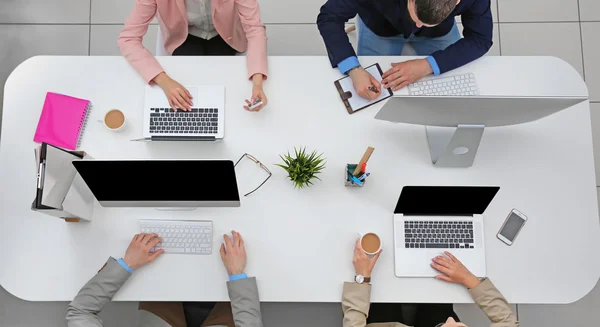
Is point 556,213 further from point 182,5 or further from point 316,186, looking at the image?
point 182,5

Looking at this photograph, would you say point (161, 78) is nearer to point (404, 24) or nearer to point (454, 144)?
point (404, 24)

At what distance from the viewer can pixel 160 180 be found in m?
1.42

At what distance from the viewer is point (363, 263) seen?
1581mm

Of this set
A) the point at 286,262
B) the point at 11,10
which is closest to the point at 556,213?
the point at 286,262

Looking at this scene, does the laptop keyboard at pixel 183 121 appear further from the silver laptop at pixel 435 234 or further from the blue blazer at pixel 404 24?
the silver laptop at pixel 435 234

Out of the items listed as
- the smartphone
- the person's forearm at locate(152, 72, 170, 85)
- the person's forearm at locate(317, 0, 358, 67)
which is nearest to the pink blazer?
the person's forearm at locate(152, 72, 170, 85)

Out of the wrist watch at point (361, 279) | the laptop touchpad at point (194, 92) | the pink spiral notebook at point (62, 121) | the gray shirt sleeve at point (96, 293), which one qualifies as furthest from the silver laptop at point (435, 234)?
the pink spiral notebook at point (62, 121)

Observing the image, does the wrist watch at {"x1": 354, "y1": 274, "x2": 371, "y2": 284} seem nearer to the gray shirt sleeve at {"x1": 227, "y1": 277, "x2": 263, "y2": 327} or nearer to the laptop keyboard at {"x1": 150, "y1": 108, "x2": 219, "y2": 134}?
the gray shirt sleeve at {"x1": 227, "y1": 277, "x2": 263, "y2": 327}

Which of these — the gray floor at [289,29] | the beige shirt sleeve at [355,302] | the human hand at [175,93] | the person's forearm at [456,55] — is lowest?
the beige shirt sleeve at [355,302]

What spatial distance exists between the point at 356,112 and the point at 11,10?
82.4 inches

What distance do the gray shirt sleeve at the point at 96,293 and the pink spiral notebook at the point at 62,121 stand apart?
47cm

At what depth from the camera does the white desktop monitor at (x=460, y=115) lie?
4.48 feet

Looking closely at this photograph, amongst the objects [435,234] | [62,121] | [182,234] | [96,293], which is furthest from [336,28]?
[96,293]

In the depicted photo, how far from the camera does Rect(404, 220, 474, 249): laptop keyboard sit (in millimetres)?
1635
